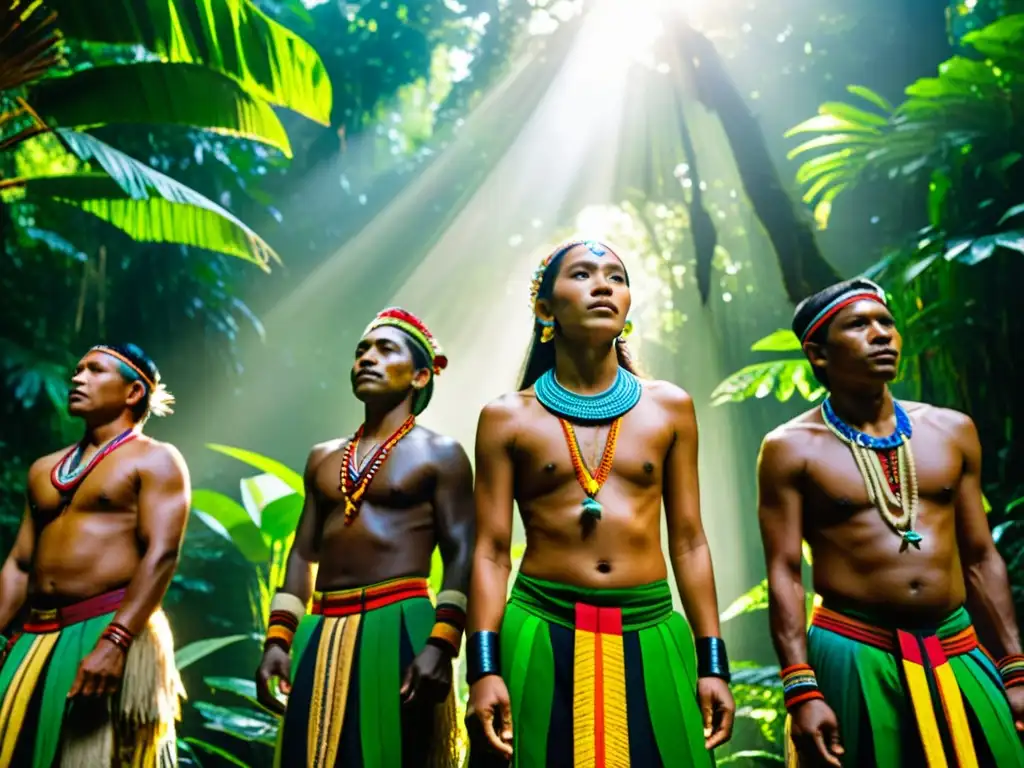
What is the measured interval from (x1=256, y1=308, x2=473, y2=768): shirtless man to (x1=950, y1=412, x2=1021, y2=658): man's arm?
154 centimetres

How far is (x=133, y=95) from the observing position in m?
5.11

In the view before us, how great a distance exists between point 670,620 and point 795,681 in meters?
0.38

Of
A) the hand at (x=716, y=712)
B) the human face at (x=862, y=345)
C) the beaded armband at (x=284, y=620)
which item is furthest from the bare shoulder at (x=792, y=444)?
the beaded armband at (x=284, y=620)

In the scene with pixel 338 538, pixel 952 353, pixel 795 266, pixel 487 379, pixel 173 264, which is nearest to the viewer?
pixel 338 538

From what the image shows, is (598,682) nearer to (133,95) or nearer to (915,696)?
(915,696)

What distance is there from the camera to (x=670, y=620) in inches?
97.9

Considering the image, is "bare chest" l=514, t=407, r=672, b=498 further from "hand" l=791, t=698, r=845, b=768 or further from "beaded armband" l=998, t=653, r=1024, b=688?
"beaded armband" l=998, t=653, r=1024, b=688

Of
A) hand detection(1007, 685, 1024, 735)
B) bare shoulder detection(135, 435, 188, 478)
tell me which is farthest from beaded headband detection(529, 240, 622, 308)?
hand detection(1007, 685, 1024, 735)

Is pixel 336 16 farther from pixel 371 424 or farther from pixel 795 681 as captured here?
pixel 795 681

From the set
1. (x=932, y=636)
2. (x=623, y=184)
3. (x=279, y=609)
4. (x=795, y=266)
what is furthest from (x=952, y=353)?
(x=623, y=184)

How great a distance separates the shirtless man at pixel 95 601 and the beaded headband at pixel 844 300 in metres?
2.42

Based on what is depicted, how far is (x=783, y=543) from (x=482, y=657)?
977mm

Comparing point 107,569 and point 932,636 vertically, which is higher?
point 107,569

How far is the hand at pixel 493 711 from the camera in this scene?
223 cm
